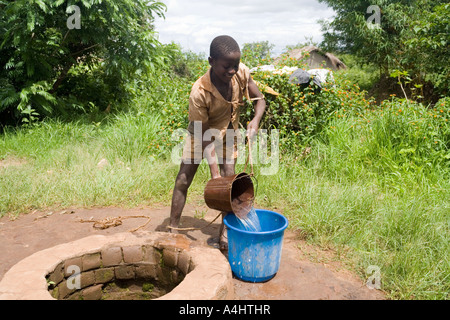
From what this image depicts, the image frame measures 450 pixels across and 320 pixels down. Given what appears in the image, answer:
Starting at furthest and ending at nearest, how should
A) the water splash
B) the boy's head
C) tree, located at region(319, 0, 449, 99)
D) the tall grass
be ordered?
tree, located at region(319, 0, 449, 99)
the tall grass
the water splash
the boy's head

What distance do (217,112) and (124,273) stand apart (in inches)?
54.3

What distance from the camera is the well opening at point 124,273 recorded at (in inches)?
99.4

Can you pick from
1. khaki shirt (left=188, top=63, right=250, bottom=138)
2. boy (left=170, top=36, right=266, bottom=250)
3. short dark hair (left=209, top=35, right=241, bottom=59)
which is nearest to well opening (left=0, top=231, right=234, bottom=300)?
boy (left=170, top=36, right=266, bottom=250)

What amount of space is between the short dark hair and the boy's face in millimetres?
27

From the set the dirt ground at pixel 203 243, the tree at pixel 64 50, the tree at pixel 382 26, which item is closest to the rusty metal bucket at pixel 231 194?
the dirt ground at pixel 203 243

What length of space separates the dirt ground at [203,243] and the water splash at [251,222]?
356mm

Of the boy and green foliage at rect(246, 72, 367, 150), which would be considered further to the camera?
green foliage at rect(246, 72, 367, 150)

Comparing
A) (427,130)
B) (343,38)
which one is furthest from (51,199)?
(343,38)

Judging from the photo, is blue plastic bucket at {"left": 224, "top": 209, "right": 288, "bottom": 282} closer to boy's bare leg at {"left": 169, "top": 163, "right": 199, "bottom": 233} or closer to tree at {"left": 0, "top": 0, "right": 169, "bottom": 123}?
boy's bare leg at {"left": 169, "top": 163, "right": 199, "bottom": 233}

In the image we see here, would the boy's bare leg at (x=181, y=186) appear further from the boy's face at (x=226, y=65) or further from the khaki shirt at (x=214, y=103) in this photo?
the boy's face at (x=226, y=65)

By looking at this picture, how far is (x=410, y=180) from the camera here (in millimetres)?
3994

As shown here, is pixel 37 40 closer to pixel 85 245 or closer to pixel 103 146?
pixel 103 146

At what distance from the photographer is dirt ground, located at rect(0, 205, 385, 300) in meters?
2.56

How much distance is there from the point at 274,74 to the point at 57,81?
161 inches
